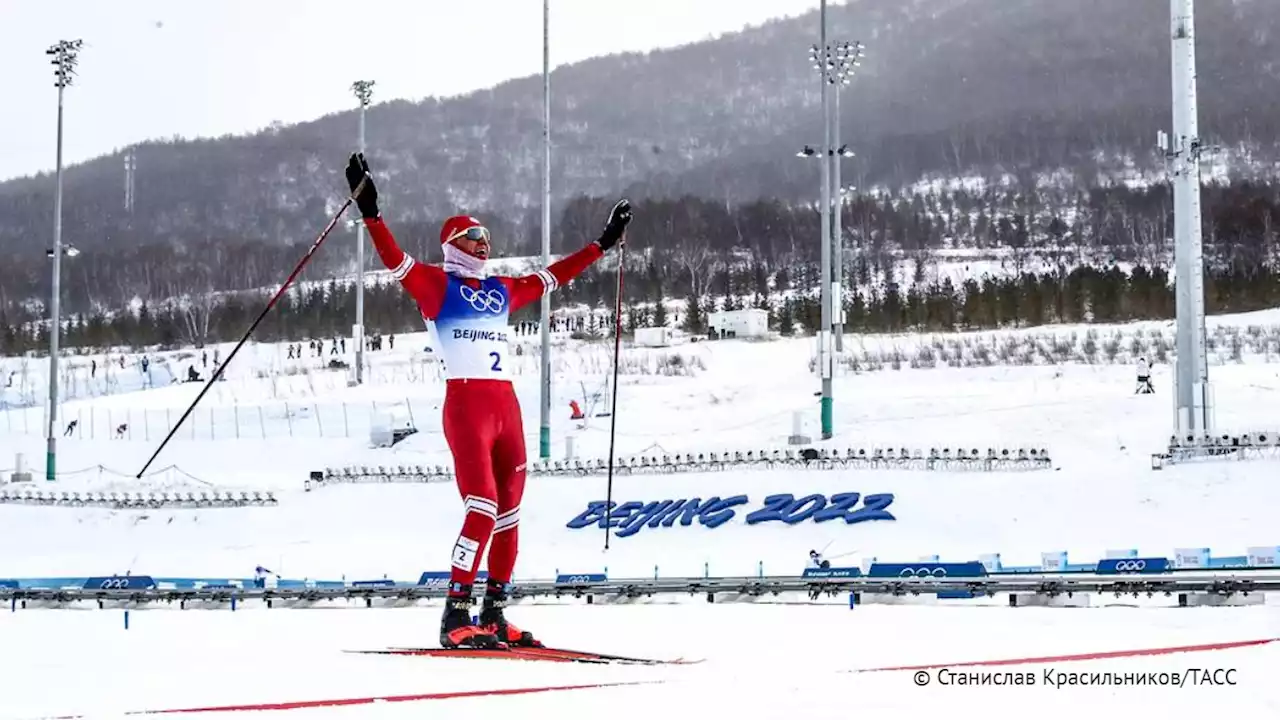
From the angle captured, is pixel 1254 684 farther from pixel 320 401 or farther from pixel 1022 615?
pixel 320 401

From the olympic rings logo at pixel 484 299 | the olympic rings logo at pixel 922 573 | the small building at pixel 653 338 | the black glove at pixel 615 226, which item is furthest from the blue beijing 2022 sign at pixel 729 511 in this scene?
the small building at pixel 653 338

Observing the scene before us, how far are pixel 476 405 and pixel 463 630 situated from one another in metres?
1.46

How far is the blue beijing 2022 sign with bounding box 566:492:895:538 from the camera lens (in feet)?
91.4

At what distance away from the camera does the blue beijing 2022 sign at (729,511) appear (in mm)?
27859

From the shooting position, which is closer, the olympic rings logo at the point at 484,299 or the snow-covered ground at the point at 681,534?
the snow-covered ground at the point at 681,534

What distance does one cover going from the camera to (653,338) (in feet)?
221

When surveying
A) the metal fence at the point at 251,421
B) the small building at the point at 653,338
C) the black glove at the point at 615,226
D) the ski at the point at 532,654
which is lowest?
the ski at the point at 532,654

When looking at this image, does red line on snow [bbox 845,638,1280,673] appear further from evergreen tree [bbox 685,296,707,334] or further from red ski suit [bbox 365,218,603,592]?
evergreen tree [bbox 685,296,707,334]

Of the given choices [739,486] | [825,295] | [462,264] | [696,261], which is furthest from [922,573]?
[696,261]

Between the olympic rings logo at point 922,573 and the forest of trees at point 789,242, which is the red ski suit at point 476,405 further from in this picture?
the forest of trees at point 789,242

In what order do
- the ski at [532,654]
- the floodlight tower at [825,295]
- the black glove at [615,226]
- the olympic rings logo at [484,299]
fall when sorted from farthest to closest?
the floodlight tower at [825,295] < the black glove at [615,226] < the olympic rings logo at [484,299] < the ski at [532,654]

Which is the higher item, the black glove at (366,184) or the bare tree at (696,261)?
the bare tree at (696,261)

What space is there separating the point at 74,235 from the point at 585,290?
11595 cm

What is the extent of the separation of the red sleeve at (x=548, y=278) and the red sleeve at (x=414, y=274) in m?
0.72
